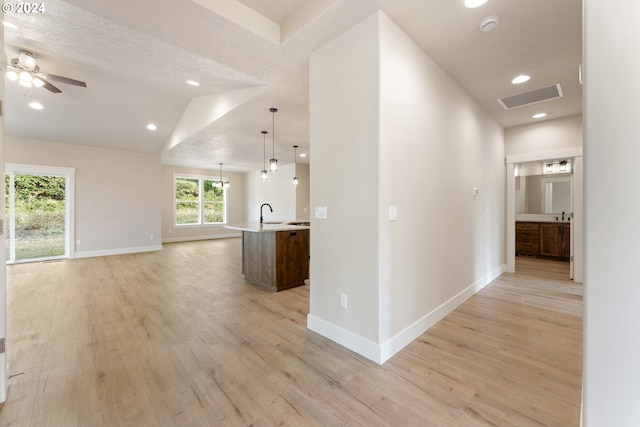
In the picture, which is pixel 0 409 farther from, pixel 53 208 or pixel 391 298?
pixel 53 208

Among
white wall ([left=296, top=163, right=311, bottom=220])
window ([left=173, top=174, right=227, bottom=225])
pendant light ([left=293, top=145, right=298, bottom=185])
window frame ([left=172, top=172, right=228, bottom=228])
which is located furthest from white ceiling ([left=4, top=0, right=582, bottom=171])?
window ([left=173, top=174, right=227, bottom=225])

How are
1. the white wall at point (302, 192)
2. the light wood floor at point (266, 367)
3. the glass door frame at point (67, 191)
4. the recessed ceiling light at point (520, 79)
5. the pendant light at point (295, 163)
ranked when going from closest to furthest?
1. the light wood floor at point (266, 367)
2. the recessed ceiling light at point (520, 79)
3. the glass door frame at point (67, 191)
4. the pendant light at point (295, 163)
5. the white wall at point (302, 192)

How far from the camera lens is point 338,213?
2.30 meters

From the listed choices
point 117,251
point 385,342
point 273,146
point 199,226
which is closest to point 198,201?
point 199,226

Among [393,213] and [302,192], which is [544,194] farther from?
[302,192]

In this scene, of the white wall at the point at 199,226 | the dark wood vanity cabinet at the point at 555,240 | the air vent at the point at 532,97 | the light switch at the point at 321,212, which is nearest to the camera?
the light switch at the point at 321,212

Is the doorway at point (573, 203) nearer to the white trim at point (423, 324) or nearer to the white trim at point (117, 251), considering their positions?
the white trim at point (423, 324)

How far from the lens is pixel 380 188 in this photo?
201cm

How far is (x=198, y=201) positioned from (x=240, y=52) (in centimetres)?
830

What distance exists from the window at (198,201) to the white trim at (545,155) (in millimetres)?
9390

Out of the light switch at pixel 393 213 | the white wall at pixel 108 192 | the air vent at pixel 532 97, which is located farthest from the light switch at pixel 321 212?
the white wall at pixel 108 192

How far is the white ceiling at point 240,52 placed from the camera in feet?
6.61

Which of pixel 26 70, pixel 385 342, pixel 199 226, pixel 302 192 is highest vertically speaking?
pixel 26 70

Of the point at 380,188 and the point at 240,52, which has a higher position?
the point at 240,52
